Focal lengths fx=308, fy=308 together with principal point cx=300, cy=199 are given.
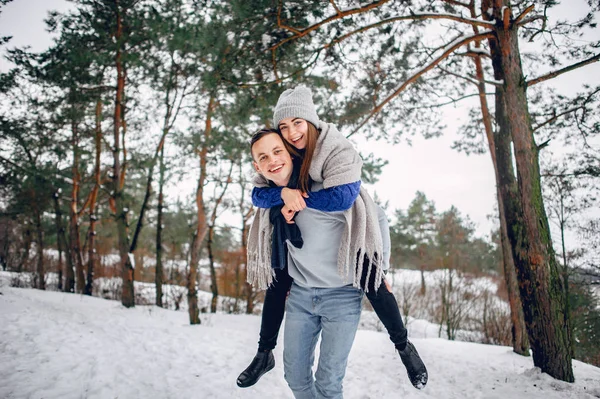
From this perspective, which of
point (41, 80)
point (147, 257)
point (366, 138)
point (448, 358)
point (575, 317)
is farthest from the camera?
point (147, 257)

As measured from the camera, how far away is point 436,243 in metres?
19.6

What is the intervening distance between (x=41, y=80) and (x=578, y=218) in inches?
526

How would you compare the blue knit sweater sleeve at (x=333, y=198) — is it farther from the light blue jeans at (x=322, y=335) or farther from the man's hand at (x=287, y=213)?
the light blue jeans at (x=322, y=335)

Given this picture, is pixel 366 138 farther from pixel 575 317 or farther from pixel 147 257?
pixel 147 257

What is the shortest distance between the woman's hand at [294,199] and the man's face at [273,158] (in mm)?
164

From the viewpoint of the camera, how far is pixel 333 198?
1603 millimetres

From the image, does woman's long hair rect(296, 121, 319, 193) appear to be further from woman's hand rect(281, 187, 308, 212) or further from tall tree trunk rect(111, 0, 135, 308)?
tall tree trunk rect(111, 0, 135, 308)

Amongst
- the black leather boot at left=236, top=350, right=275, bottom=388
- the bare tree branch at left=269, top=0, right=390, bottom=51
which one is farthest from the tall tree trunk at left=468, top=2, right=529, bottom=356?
the black leather boot at left=236, top=350, right=275, bottom=388

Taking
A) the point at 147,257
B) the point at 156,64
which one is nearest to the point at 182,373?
the point at 156,64

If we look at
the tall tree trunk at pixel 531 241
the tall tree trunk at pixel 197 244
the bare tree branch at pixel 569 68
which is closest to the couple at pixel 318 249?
the tall tree trunk at pixel 531 241

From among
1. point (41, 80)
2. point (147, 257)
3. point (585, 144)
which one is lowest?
point (147, 257)

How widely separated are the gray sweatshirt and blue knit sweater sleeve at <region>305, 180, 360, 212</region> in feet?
0.39

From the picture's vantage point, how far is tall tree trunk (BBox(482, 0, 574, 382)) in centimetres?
337

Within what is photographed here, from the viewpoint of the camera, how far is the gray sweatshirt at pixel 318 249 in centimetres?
176
